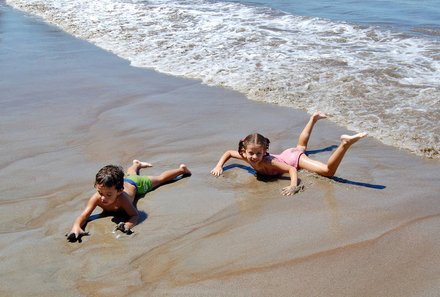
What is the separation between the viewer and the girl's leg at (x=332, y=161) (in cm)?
450

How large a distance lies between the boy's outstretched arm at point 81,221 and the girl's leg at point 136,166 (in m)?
0.75

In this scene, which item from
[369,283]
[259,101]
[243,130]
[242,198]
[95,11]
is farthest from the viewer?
[95,11]

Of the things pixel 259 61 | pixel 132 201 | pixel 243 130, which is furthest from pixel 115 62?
pixel 132 201

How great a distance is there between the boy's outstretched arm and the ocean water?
317cm

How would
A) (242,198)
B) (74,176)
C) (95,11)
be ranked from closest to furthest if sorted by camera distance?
(242,198) < (74,176) < (95,11)

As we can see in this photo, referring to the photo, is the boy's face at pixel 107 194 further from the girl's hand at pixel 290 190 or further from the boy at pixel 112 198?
the girl's hand at pixel 290 190

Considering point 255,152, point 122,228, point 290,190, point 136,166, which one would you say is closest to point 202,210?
point 122,228

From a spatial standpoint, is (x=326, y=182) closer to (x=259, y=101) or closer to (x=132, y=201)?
(x=132, y=201)

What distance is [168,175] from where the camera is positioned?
4.81 metres

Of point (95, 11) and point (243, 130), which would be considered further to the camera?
point (95, 11)

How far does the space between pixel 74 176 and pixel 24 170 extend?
52 centimetres

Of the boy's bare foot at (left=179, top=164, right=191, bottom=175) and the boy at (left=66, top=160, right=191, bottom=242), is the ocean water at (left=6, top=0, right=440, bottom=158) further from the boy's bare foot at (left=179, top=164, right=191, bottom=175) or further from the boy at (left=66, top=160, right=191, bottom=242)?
the boy at (left=66, top=160, right=191, bottom=242)

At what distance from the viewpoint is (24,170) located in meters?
4.95

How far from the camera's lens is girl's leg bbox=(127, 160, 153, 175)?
15.9ft
